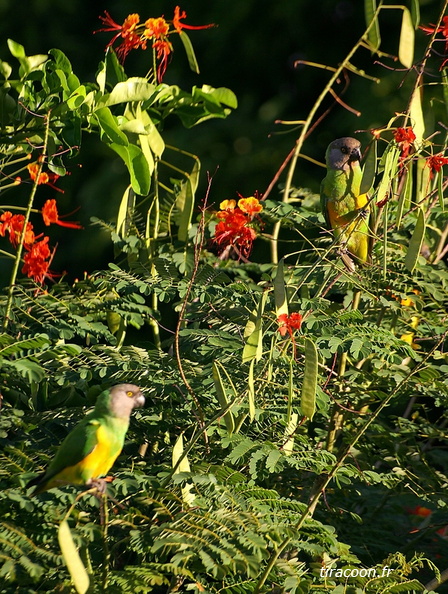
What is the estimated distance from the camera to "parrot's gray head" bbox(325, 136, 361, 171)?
2350 millimetres

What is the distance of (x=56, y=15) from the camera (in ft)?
15.6

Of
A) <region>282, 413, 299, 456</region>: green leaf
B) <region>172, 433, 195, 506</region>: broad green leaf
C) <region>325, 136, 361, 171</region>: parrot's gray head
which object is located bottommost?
<region>282, 413, 299, 456</region>: green leaf

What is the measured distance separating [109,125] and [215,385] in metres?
0.79

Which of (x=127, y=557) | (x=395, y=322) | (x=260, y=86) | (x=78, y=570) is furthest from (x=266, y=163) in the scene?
(x=78, y=570)

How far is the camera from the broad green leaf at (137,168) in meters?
1.98

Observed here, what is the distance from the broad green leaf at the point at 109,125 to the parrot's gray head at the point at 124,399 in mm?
656

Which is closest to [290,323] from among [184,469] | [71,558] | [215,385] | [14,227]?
[215,385]

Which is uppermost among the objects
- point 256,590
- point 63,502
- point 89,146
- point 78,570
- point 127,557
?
point 78,570

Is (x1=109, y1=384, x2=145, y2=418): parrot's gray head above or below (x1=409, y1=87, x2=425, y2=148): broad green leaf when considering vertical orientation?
below

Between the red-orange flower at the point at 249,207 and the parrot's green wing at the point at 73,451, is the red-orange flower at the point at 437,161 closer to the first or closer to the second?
the red-orange flower at the point at 249,207

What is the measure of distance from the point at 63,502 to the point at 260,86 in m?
3.50

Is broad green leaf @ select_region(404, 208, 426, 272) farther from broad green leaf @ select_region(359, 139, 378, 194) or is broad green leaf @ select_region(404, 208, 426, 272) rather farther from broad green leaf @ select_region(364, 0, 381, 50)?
broad green leaf @ select_region(364, 0, 381, 50)

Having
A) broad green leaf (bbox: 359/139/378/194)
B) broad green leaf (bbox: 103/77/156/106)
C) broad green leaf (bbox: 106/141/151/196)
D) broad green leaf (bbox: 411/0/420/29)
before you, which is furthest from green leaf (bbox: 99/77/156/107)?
broad green leaf (bbox: 411/0/420/29)

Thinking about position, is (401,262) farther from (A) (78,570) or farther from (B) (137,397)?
(A) (78,570)
